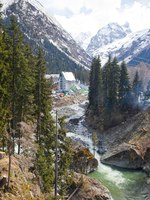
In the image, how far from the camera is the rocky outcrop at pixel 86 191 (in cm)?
4031

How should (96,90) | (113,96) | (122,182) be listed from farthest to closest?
(96,90)
(113,96)
(122,182)

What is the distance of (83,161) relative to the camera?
173ft

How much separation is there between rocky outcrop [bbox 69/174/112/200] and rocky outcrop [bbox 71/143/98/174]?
7.70 m

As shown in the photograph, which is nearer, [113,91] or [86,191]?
[86,191]

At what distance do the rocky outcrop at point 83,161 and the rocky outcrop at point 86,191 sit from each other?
7.70 metres

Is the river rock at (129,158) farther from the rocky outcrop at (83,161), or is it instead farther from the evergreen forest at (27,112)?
the evergreen forest at (27,112)

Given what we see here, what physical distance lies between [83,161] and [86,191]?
38.6 ft

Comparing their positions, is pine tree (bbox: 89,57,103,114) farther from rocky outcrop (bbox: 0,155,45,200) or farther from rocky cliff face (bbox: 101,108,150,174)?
rocky outcrop (bbox: 0,155,45,200)

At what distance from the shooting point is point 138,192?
45.4 metres

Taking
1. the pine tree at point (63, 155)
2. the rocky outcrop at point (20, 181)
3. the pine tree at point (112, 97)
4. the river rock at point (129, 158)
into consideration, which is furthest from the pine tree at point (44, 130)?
the pine tree at point (112, 97)

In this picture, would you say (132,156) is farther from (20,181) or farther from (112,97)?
(20,181)

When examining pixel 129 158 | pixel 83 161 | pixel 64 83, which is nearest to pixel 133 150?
pixel 129 158

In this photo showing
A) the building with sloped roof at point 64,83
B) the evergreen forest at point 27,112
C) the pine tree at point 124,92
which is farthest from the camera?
the building with sloped roof at point 64,83

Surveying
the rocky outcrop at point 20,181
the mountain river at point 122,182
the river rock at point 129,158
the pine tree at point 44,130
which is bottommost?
the mountain river at point 122,182
